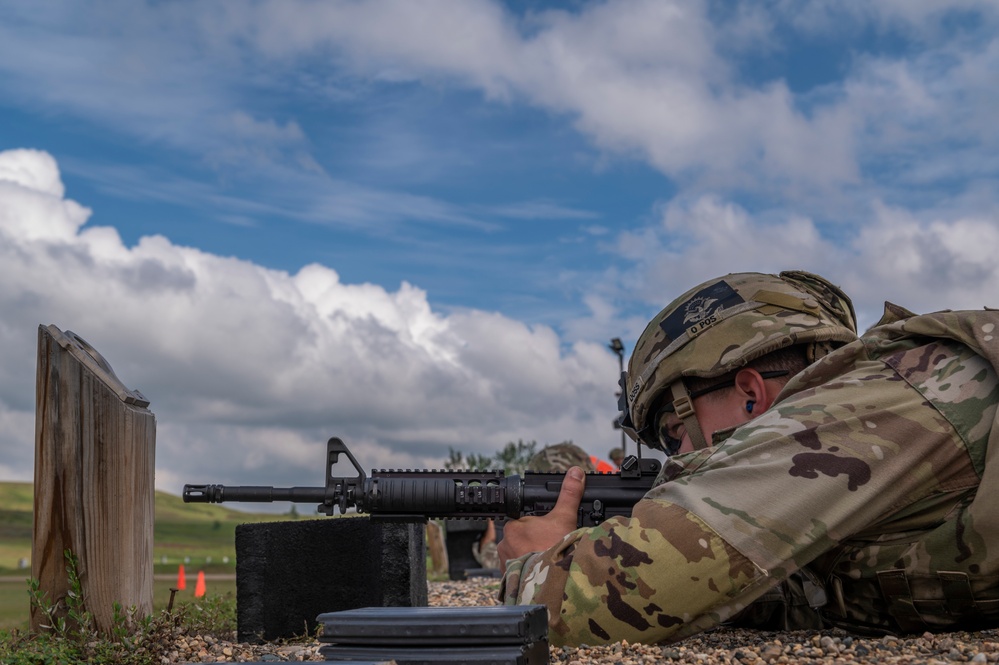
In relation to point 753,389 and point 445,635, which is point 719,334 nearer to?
point 753,389

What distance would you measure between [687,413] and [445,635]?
6.57ft

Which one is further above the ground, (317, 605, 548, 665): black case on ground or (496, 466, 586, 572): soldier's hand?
(496, 466, 586, 572): soldier's hand

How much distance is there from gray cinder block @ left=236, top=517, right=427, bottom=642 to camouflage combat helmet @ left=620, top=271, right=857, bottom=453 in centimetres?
232

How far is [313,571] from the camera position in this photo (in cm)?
677

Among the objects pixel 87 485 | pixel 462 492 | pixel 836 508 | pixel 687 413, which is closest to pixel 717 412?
pixel 687 413

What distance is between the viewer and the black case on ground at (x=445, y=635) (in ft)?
10.8

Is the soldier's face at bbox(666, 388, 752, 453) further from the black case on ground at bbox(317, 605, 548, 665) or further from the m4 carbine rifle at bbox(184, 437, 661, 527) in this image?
the black case on ground at bbox(317, 605, 548, 665)

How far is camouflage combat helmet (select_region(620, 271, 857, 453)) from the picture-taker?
4.70m

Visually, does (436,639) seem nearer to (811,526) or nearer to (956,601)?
(811,526)

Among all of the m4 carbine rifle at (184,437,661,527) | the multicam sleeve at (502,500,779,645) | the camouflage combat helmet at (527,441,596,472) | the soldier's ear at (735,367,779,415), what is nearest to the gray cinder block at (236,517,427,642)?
the m4 carbine rifle at (184,437,661,527)

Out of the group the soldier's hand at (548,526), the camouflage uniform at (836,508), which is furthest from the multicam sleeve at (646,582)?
the soldier's hand at (548,526)

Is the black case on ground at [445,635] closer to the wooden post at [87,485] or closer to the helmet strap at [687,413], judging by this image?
the helmet strap at [687,413]

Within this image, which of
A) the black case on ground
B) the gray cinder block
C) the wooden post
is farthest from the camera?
the gray cinder block

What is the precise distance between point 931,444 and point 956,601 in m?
0.81
